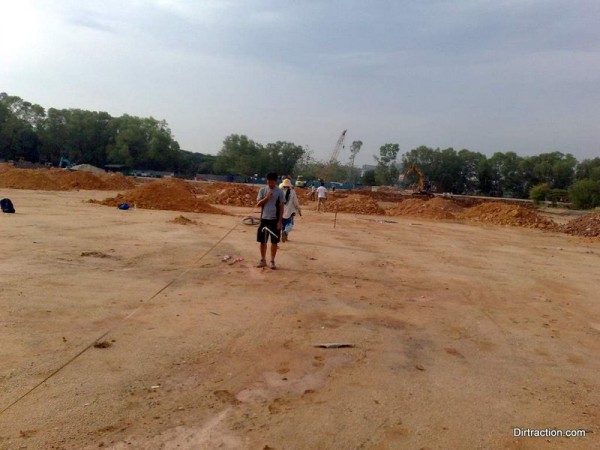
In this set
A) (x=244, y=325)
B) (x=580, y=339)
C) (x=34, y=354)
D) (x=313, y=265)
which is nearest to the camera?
(x=34, y=354)

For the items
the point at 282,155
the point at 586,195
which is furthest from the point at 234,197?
the point at 282,155

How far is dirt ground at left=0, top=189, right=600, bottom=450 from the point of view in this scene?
324 cm

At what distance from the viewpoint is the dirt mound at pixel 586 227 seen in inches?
900

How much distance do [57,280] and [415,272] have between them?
21.0ft

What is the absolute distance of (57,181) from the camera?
112 ft

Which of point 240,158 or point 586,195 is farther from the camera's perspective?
point 240,158

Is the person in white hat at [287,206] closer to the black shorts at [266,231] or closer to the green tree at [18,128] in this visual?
the black shorts at [266,231]

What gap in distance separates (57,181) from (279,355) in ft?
113

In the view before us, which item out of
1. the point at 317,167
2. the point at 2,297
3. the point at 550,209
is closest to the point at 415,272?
the point at 2,297

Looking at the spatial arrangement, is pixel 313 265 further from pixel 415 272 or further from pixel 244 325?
pixel 244 325

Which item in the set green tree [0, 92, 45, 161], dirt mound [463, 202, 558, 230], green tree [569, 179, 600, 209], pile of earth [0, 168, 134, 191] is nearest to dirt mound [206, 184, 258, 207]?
pile of earth [0, 168, 134, 191]

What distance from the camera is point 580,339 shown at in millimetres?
5773

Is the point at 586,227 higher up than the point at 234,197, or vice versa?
the point at 586,227

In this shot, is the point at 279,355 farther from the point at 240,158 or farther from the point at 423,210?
the point at 240,158
